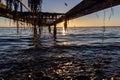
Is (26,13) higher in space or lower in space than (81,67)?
higher

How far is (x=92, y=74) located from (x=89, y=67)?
227 centimetres

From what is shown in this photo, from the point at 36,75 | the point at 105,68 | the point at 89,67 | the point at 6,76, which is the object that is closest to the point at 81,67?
the point at 89,67

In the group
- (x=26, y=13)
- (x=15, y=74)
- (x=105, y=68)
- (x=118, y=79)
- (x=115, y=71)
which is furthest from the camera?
(x=26, y=13)

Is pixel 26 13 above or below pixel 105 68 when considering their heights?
above

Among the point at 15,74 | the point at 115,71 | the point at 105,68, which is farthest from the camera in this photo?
the point at 105,68

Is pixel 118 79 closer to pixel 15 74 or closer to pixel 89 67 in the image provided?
pixel 89 67

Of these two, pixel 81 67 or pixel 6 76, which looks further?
pixel 81 67

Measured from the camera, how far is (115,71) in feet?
46.2

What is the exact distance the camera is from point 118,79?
470 inches

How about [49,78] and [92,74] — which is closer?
[49,78]

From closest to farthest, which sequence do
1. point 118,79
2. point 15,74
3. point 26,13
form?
point 118,79, point 15,74, point 26,13

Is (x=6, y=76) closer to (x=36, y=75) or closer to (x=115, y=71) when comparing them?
(x=36, y=75)

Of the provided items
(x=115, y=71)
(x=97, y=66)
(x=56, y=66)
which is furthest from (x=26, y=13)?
(x=115, y=71)

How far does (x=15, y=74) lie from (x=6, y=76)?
2.04ft
